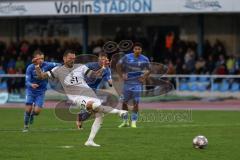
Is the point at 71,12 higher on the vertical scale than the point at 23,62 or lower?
higher

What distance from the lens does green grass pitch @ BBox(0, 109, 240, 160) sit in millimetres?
13570

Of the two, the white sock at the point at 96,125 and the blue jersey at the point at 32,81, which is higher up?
the blue jersey at the point at 32,81

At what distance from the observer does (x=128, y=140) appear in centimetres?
1619

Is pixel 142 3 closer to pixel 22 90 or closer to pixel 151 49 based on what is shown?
pixel 151 49

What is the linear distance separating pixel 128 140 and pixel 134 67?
4.89 metres

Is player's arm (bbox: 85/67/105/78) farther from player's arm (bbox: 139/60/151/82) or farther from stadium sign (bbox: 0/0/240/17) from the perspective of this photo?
stadium sign (bbox: 0/0/240/17)

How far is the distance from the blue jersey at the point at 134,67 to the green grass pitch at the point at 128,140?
4.22 ft

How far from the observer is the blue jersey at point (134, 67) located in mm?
20656

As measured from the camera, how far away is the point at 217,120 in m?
22.2

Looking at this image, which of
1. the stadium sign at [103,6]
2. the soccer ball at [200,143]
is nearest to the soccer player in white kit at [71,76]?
the soccer ball at [200,143]

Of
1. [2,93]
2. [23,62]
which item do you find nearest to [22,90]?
[2,93]

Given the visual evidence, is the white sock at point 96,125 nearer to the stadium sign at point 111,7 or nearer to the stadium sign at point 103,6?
the stadium sign at point 111,7

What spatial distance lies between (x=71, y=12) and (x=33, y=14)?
2079mm

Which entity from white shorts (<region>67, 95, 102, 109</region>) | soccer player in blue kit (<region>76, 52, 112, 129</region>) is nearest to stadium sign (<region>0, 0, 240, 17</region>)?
soccer player in blue kit (<region>76, 52, 112, 129</region>)
